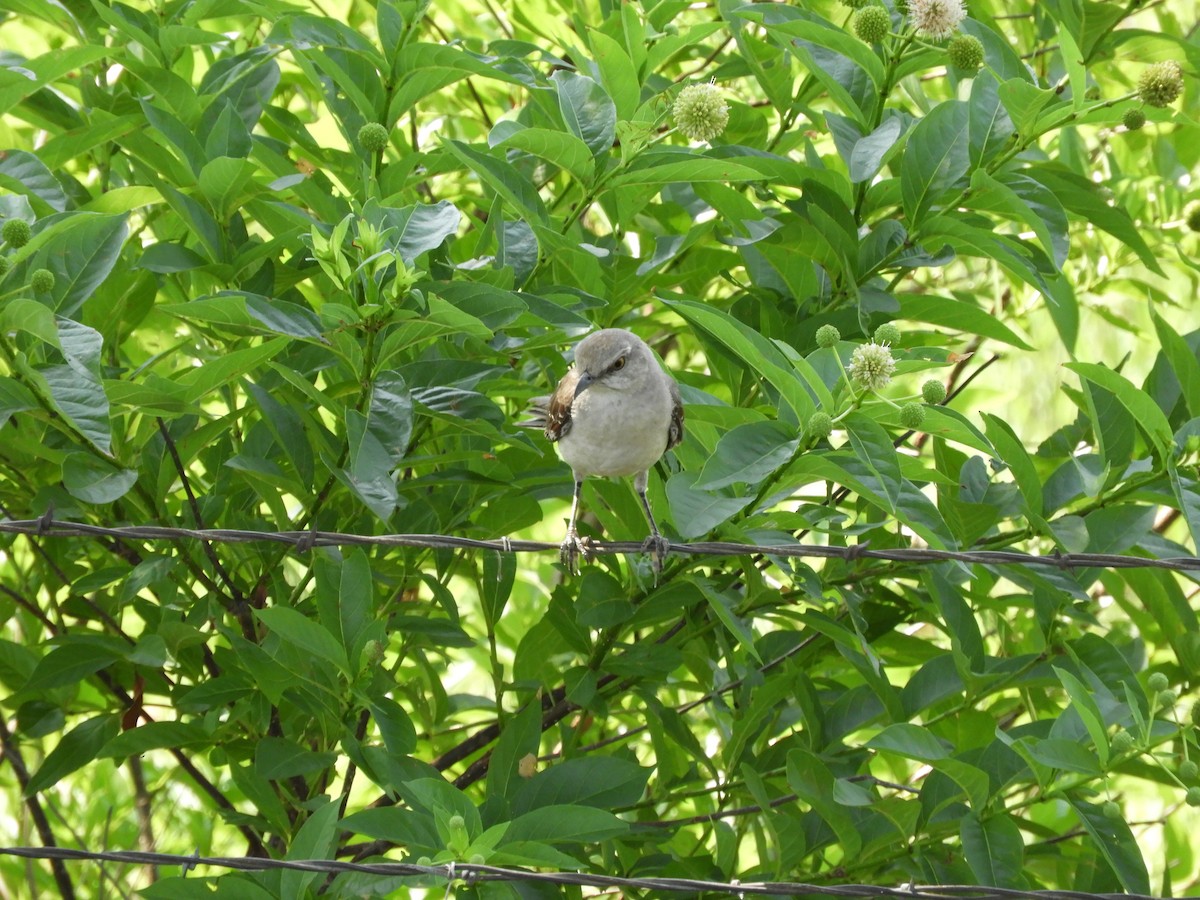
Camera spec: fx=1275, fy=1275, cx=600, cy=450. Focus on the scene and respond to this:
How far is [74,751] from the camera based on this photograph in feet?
12.8

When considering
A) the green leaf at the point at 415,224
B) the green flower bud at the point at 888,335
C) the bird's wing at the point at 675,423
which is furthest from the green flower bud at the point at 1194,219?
the green leaf at the point at 415,224

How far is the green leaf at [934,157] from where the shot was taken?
3.60 m

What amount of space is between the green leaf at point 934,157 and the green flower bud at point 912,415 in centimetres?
85

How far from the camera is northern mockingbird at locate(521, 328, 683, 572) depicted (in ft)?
13.4

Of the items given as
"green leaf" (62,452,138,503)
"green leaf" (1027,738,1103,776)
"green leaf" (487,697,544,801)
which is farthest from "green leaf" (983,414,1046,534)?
"green leaf" (62,452,138,503)

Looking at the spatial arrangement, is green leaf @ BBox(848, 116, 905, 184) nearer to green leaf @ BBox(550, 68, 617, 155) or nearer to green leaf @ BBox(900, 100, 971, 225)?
green leaf @ BBox(900, 100, 971, 225)

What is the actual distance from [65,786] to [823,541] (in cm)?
519

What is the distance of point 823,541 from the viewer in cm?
387

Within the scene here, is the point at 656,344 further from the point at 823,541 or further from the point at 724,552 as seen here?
the point at 724,552

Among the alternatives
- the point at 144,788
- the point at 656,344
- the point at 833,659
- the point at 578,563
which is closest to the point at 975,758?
the point at 833,659

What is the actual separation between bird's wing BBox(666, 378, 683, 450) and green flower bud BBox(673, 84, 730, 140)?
85 cm

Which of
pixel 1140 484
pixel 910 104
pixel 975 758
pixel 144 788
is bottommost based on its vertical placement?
pixel 144 788

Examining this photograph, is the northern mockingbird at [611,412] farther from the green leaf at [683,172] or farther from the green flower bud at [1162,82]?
the green flower bud at [1162,82]

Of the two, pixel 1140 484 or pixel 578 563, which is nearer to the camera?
pixel 1140 484
